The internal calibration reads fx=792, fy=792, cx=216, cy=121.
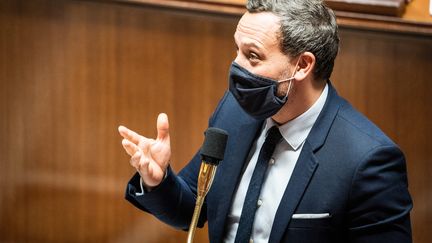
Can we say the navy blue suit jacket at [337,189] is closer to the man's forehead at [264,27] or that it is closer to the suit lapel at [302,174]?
the suit lapel at [302,174]

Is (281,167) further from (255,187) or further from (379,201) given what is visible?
(379,201)

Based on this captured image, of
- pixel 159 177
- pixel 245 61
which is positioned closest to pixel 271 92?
pixel 245 61

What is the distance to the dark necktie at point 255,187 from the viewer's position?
40.7 inches

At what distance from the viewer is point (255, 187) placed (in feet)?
3.42

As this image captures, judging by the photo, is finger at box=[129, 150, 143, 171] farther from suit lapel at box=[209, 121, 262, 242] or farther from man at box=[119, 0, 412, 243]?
suit lapel at box=[209, 121, 262, 242]

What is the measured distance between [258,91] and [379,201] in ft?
0.67

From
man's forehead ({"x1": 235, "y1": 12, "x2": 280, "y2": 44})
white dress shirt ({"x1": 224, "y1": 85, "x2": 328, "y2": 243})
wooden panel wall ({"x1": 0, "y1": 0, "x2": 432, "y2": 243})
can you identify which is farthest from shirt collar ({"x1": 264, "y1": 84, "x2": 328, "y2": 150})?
wooden panel wall ({"x1": 0, "y1": 0, "x2": 432, "y2": 243})

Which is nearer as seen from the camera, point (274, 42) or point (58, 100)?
point (274, 42)

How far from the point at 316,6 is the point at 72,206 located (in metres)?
0.80

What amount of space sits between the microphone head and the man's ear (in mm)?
145

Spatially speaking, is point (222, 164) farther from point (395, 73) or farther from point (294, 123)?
point (395, 73)

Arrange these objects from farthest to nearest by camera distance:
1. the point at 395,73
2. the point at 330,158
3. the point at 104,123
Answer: the point at 104,123 → the point at 395,73 → the point at 330,158

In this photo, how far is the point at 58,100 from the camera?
1602 millimetres

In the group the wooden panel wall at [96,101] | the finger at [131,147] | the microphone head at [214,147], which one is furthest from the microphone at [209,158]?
the wooden panel wall at [96,101]
